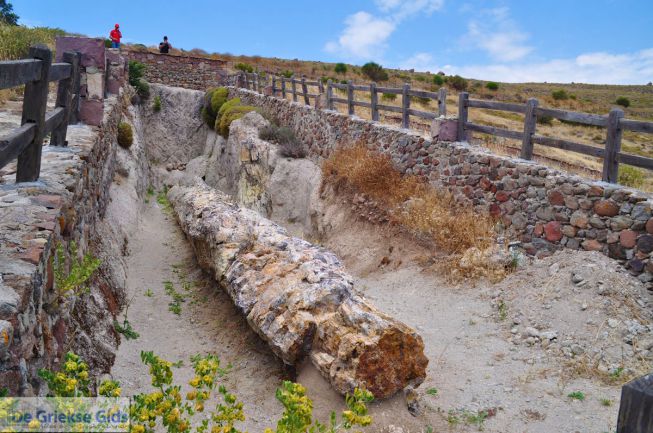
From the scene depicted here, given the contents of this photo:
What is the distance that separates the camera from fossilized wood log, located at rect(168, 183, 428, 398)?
18.2ft

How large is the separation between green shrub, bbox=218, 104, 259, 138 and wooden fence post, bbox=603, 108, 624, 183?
46.9 ft

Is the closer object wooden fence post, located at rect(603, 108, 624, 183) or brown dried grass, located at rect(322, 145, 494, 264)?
wooden fence post, located at rect(603, 108, 624, 183)

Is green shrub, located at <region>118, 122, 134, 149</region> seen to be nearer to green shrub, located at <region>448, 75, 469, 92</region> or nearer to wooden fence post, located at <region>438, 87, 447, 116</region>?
wooden fence post, located at <region>438, 87, 447, 116</region>

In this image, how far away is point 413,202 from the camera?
37.1ft

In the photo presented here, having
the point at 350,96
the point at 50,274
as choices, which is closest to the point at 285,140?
the point at 350,96

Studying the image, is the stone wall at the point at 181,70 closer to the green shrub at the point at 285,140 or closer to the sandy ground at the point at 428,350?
the green shrub at the point at 285,140

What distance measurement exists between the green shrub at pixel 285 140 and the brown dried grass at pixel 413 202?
2068mm

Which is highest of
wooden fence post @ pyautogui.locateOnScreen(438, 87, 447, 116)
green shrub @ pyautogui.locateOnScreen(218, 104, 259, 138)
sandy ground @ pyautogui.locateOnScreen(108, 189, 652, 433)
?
green shrub @ pyautogui.locateOnScreen(218, 104, 259, 138)

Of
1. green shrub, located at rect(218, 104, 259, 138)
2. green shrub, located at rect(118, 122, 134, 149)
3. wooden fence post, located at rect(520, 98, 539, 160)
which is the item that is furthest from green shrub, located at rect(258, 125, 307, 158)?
wooden fence post, located at rect(520, 98, 539, 160)

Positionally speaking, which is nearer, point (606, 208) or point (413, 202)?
point (606, 208)

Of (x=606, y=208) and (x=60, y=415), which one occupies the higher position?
(x=606, y=208)

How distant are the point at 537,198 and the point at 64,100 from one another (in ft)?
24.7

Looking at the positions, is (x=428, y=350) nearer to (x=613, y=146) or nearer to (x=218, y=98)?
(x=613, y=146)

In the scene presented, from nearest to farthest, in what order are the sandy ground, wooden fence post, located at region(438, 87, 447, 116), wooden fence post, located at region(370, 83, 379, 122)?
the sandy ground, wooden fence post, located at region(438, 87, 447, 116), wooden fence post, located at region(370, 83, 379, 122)
